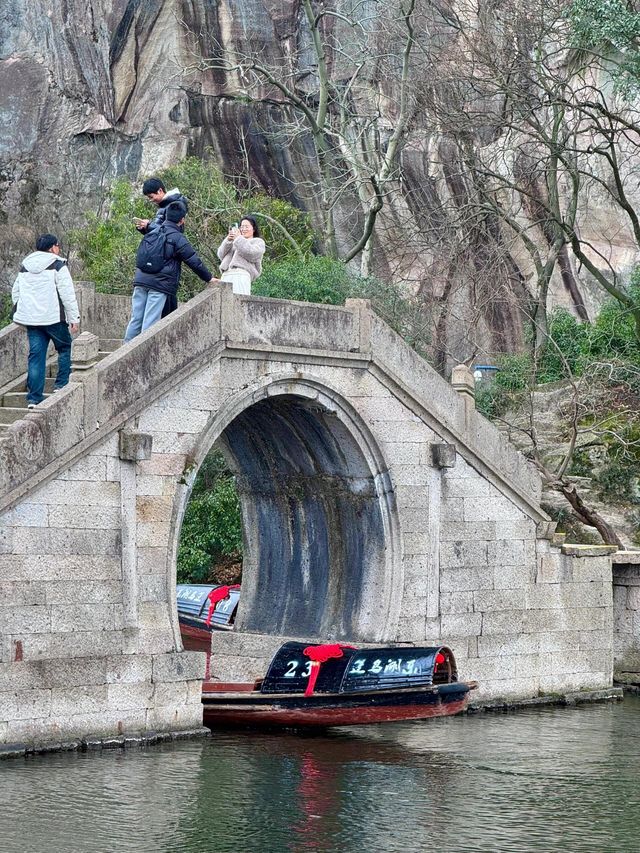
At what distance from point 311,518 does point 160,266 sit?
527cm

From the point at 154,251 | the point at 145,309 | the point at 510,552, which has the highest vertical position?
the point at 154,251

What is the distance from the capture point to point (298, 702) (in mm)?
18766

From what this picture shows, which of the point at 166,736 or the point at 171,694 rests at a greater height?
the point at 171,694

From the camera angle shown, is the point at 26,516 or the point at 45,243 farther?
the point at 45,243

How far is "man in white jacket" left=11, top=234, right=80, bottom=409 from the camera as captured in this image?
17.9 metres

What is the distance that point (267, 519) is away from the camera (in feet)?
73.5

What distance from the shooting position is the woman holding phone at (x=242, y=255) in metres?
19.2

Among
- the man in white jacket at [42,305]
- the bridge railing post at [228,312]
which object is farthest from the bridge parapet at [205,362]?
the man in white jacket at [42,305]

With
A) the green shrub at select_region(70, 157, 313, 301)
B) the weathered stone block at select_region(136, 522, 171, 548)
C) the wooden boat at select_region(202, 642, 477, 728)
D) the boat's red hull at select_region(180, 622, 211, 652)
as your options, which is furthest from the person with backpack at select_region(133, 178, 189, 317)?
the green shrub at select_region(70, 157, 313, 301)

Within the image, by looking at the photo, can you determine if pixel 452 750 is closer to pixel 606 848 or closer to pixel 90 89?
pixel 606 848

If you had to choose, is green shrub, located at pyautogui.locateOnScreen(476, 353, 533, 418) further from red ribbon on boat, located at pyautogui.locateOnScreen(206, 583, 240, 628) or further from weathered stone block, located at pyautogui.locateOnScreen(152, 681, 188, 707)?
weathered stone block, located at pyautogui.locateOnScreen(152, 681, 188, 707)

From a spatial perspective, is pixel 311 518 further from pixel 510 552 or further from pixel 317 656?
pixel 317 656

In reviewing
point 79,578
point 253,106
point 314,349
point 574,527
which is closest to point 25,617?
point 79,578

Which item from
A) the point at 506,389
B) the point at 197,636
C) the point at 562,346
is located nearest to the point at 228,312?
the point at 197,636
